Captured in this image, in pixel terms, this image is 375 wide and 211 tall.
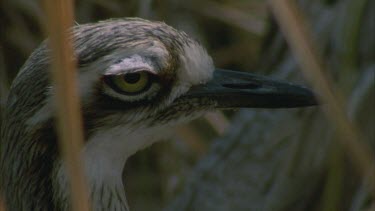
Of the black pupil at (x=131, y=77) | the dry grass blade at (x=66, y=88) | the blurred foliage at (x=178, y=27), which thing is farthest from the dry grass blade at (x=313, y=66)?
the blurred foliage at (x=178, y=27)

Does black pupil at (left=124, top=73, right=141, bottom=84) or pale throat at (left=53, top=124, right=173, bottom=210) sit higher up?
black pupil at (left=124, top=73, right=141, bottom=84)

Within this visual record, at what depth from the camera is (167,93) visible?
308 cm

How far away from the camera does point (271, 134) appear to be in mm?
4547

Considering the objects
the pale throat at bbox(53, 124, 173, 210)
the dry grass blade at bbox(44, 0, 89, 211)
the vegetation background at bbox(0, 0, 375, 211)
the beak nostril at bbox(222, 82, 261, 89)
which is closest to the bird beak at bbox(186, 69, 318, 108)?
the beak nostril at bbox(222, 82, 261, 89)

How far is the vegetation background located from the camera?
4250 millimetres

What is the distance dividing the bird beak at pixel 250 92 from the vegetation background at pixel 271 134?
808mm

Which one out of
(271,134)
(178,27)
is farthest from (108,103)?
(178,27)

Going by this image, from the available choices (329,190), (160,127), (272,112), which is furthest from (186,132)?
(160,127)

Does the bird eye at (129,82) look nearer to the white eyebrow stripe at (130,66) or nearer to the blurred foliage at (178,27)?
the white eyebrow stripe at (130,66)

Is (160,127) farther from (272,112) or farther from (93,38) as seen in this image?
(272,112)

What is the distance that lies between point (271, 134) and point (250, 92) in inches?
54.3

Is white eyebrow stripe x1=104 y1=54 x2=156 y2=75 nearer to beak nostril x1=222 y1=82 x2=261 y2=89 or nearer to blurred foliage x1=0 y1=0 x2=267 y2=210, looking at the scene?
beak nostril x1=222 y1=82 x2=261 y2=89

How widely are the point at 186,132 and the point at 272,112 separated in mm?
535

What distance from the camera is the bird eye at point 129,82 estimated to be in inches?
117
